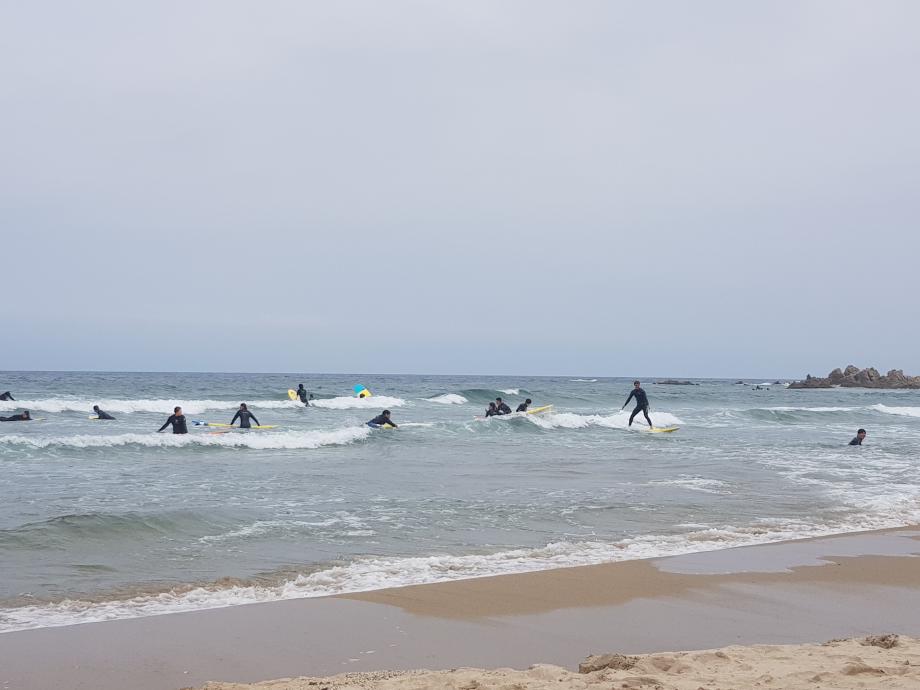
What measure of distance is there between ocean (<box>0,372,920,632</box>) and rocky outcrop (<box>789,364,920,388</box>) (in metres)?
64.7

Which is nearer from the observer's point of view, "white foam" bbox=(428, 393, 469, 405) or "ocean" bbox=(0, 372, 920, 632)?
"ocean" bbox=(0, 372, 920, 632)

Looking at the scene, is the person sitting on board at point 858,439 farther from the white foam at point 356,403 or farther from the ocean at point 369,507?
the white foam at point 356,403

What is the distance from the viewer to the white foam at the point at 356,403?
42400 mm

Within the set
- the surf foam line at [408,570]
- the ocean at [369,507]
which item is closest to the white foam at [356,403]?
the ocean at [369,507]

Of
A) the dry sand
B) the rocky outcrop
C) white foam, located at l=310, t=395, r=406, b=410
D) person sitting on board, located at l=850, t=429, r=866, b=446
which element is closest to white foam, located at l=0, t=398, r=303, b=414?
white foam, located at l=310, t=395, r=406, b=410

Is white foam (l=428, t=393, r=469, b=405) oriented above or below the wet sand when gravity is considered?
below

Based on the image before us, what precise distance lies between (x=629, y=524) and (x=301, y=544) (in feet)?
13.6

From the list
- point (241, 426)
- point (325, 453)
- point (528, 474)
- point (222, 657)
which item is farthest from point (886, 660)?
point (241, 426)

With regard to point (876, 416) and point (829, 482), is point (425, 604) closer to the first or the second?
point (829, 482)

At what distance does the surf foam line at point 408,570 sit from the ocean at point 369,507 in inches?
1.1

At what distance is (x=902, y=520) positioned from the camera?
34.5ft

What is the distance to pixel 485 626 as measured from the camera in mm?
5562

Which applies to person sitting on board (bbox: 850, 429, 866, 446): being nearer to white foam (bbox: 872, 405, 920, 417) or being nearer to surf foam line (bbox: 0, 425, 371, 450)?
surf foam line (bbox: 0, 425, 371, 450)

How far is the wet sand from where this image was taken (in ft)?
15.5
